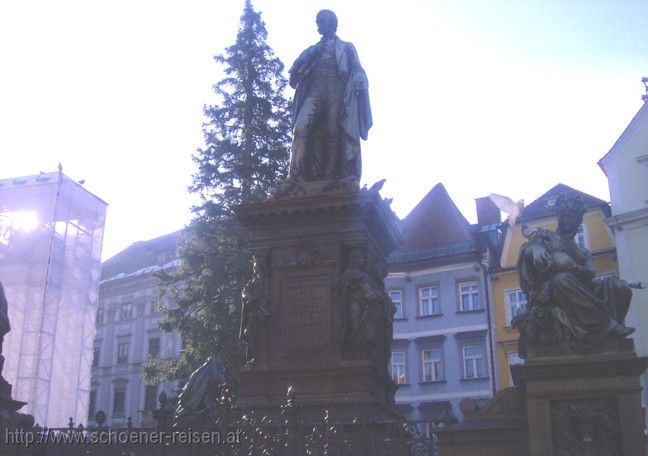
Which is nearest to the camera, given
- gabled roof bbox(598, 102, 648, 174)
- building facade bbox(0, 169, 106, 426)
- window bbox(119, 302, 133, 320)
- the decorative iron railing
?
the decorative iron railing

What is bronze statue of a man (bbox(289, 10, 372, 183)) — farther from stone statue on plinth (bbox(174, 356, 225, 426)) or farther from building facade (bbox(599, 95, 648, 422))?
building facade (bbox(599, 95, 648, 422))

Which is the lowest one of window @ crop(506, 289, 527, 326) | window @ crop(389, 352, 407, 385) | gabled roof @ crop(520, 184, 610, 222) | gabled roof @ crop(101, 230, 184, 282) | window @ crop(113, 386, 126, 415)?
window @ crop(389, 352, 407, 385)

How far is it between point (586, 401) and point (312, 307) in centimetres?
334

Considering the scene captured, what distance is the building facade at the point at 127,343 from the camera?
47.9 meters

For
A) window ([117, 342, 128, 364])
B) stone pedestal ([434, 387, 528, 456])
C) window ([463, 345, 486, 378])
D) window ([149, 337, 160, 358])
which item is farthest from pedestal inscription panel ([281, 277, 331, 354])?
window ([117, 342, 128, 364])

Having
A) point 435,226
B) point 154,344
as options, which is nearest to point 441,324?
point 435,226

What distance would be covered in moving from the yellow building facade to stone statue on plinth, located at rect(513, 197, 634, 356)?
78.5 ft

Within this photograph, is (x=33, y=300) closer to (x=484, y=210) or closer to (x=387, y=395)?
(x=484, y=210)

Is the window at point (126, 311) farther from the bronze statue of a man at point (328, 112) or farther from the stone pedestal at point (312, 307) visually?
the stone pedestal at point (312, 307)

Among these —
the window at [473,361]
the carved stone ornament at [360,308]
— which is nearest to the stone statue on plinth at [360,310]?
the carved stone ornament at [360,308]

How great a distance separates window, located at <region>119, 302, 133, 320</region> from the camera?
5100cm

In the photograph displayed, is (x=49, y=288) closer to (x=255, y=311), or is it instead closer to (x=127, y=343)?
(x=127, y=343)

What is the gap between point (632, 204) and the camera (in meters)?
29.4

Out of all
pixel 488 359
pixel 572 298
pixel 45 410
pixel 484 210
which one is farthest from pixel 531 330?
pixel 484 210
